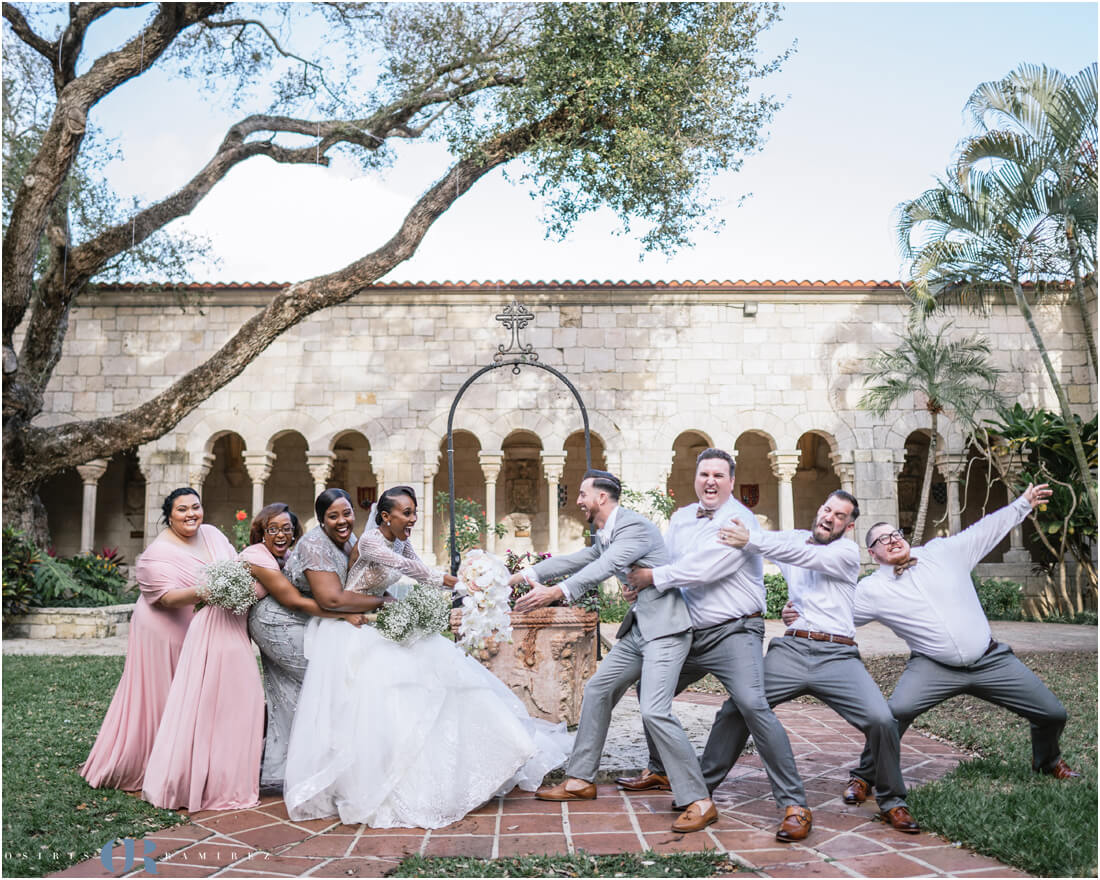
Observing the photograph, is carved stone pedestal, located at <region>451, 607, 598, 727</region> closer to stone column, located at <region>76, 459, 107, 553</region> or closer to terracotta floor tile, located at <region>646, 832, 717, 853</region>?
terracotta floor tile, located at <region>646, 832, 717, 853</region>

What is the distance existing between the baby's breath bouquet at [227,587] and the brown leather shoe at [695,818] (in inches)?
94.1

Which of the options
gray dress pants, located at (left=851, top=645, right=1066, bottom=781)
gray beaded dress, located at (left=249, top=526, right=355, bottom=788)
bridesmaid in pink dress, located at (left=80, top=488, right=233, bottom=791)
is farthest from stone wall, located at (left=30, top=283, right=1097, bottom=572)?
gray dress pants, located at (left=851, top=645, right=1066, bottom=781)

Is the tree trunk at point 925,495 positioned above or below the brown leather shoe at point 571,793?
above

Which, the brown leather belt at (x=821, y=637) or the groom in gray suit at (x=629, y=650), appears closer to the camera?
the groom in gray suit at (x=629, y=650)

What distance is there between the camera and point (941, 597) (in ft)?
14.5

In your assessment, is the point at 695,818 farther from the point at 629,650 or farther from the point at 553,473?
the point at 553,473

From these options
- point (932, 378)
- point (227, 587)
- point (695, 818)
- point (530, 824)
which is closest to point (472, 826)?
point (530, 824)

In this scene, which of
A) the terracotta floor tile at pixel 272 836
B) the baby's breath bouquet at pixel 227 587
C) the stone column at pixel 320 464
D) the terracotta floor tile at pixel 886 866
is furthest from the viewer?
the stone column at pixel 320 464

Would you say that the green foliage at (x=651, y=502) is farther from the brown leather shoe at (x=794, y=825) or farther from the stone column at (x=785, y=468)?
the brown leather shoe at (x=794, y=825)

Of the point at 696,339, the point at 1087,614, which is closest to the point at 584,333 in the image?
the point at 696,339

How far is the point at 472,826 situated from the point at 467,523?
322 inches

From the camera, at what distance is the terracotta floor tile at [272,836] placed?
383 centimetres

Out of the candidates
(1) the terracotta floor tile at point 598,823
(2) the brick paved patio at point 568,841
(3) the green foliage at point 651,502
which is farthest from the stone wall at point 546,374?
(1) the terracotta floor tile at point 598,823

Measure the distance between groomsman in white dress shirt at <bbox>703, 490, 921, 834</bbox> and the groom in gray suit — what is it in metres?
0.28
